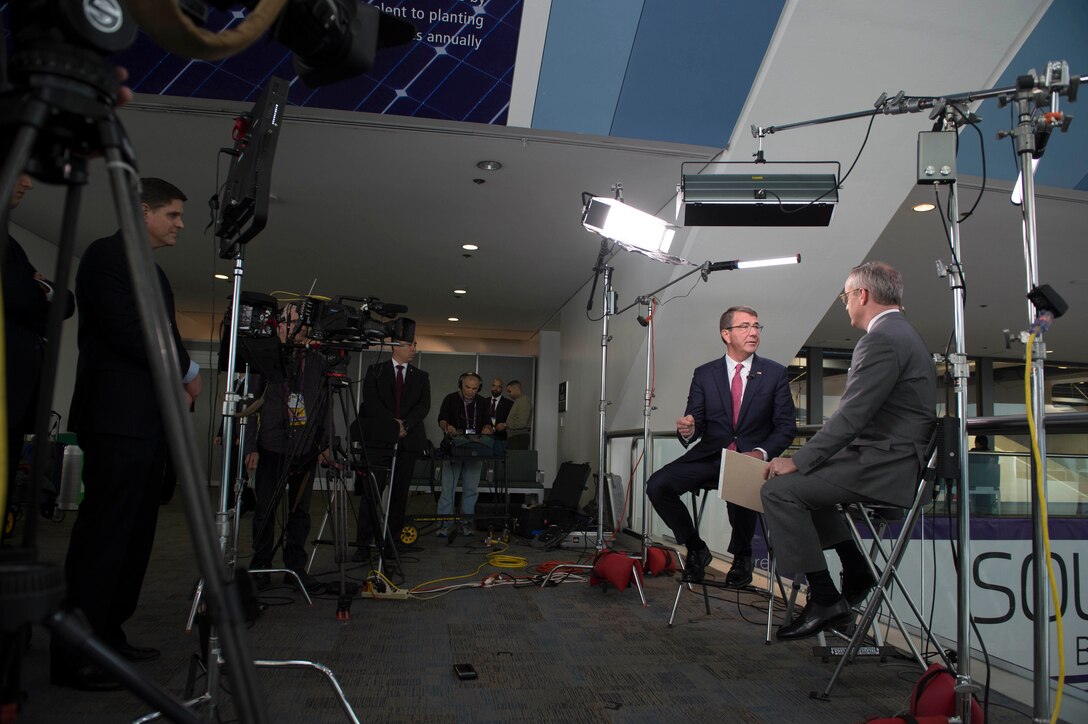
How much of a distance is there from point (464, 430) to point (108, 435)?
14.4ft

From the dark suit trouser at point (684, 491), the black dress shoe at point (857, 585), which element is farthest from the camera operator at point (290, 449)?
the black dress shoe at point (857, 585)

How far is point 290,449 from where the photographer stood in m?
3.45

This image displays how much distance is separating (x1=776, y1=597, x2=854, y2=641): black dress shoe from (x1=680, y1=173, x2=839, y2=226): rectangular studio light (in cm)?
212

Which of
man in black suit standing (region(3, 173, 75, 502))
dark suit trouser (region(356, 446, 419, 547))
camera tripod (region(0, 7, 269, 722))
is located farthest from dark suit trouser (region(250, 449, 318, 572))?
camera tripod (region(0, 7, 269, 722))

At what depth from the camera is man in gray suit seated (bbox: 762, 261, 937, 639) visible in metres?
2.29

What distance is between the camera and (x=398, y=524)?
4918mm

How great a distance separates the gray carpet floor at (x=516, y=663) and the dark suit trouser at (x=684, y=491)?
1.34 feet

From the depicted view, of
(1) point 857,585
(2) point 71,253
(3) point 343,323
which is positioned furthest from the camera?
(3) point 343,323

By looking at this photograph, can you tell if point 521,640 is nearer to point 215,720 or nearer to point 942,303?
point 215,720

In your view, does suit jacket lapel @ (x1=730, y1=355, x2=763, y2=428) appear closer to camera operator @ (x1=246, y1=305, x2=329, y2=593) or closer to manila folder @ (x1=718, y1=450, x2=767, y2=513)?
manila folder @ (x1=718, y1=450, x2=767, y2=513)

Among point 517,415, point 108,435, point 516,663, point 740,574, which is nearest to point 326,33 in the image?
point 108,435

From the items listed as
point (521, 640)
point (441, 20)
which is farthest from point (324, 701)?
point (441, 20)

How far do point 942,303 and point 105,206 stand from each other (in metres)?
10.2

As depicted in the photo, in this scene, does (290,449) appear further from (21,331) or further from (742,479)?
(742,479)
